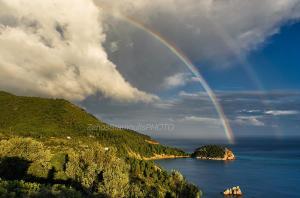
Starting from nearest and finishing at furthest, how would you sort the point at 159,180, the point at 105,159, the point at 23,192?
the point at 23,192 → the point at 105,159 → the point at 159,180

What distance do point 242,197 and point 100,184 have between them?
297 ft

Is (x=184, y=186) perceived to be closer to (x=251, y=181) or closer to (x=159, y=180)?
(x=159, y=180)

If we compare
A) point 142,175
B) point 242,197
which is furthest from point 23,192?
point 242,197

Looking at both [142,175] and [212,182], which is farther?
[212,182]

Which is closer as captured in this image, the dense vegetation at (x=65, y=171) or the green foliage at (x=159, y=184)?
the dense vegetation at (x=65, y=171)

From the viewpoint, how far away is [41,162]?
290 ft

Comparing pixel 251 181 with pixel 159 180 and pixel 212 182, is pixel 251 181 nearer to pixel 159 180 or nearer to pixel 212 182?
pixel 212 182

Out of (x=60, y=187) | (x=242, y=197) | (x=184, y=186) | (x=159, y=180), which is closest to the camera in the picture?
(x=60, y=187)

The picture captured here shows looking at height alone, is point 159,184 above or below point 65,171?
below

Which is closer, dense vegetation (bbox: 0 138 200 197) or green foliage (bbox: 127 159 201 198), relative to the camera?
dense vegetation (bbox: 0 138 200 197)

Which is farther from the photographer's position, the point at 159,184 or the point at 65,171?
the point at 159,184

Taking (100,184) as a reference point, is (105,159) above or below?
above

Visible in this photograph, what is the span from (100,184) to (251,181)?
134599 mm

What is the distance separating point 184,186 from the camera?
118m
